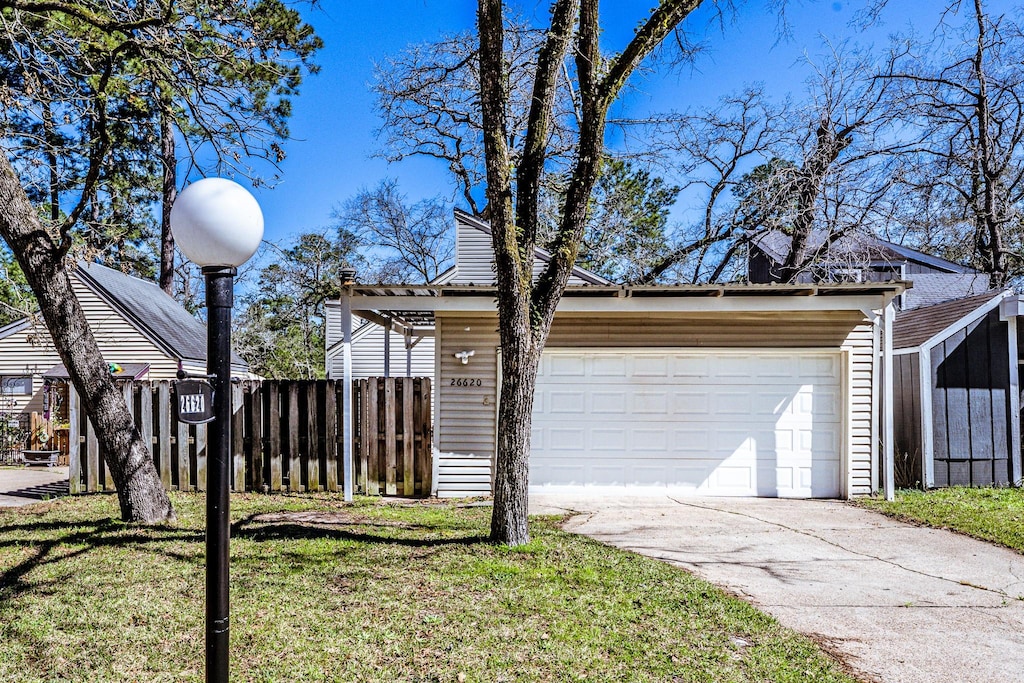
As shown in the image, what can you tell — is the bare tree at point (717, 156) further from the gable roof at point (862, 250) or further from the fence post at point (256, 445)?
the fence post at point (256, 445)

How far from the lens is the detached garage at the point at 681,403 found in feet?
28.3

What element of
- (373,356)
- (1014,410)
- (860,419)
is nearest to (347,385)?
(860,419)

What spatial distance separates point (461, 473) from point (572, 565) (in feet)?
12.8

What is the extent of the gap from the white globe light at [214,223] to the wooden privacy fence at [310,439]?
578 cm

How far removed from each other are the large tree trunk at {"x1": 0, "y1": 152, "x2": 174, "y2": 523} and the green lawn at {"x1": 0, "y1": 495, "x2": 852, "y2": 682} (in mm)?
326

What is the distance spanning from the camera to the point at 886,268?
16.9 metres

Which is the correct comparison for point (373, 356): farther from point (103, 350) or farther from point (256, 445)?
point (256, 445)

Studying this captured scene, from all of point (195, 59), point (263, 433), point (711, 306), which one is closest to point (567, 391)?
point (711, 306)

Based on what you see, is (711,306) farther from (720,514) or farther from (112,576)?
(112,576)

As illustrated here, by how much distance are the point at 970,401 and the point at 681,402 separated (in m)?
4.33

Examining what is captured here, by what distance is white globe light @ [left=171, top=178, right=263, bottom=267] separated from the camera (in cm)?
249

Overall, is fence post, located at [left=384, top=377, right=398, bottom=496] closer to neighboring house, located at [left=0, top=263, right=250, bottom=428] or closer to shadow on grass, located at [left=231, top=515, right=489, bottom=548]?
shadow on grass, located at [left=231, top=515, right=489, bottom=548]

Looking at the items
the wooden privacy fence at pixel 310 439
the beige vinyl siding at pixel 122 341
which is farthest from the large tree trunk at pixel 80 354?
the beige vinyl siding at pixel 122 341

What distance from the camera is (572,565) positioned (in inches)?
193
